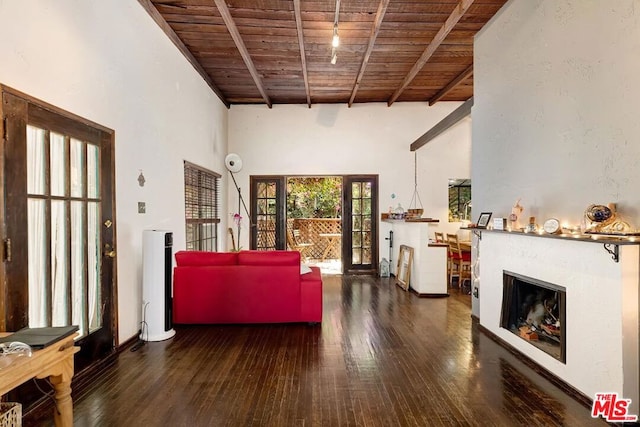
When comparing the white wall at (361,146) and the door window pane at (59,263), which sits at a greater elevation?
the white wall at (361,146)

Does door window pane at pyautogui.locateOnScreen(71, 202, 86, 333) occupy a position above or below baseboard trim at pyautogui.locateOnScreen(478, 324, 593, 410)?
above

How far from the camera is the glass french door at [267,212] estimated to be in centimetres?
729

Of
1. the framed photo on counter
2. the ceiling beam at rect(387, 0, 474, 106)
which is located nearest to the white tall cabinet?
the framed photo on counter

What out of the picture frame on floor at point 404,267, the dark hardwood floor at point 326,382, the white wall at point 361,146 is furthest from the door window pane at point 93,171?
the picture frame on floor at point 404,267

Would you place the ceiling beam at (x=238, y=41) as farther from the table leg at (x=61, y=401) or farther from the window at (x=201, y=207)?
the table leg at (x=61, y=401)

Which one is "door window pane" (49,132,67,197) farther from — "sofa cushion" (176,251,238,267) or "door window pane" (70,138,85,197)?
"sofa cushion" (176,251,238,267)

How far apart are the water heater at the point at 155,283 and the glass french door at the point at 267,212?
3.82 metres

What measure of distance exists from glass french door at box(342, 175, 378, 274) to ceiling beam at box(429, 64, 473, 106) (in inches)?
76.5

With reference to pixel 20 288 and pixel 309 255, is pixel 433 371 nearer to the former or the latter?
pixel 20 288

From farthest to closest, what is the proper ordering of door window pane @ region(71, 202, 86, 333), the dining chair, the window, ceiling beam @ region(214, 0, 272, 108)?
the dining chair, the window, ceiling beam @ region(214, 0, 272, 108), door window pane @ region(71, 202, 86, 333)

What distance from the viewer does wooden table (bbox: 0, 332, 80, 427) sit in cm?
144

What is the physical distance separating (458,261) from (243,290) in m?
4.00

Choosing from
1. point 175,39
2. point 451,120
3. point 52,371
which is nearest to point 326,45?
point 175,39

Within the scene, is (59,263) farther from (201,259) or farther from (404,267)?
(404,267)
